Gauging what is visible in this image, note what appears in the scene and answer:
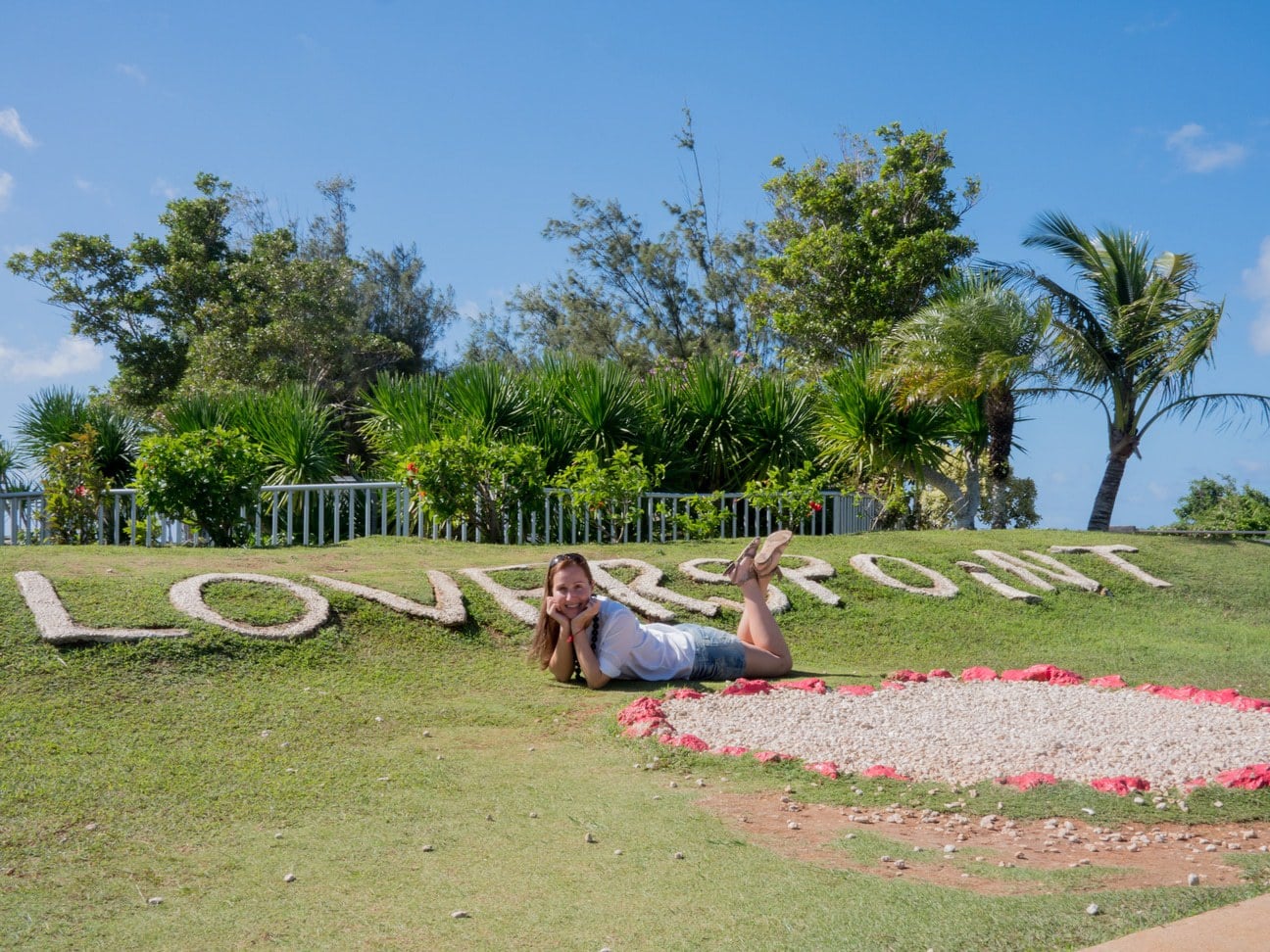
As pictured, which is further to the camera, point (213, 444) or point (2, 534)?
point (2, 534)

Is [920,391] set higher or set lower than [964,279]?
lower

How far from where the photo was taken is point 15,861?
13.6 ft

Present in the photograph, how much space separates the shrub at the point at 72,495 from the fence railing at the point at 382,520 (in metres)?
0.14

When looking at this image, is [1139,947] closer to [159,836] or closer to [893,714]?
[893,714]

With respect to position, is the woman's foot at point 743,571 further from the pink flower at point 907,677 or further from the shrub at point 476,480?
the shrub at point 476,480

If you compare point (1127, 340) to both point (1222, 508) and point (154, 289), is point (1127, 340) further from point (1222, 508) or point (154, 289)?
point (154, 289)

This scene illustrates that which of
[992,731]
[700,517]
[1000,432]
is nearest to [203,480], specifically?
[700,517]

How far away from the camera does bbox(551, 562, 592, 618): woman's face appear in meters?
6.80

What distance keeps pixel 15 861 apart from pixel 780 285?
23.4 meters

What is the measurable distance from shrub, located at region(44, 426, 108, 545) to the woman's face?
841 centimetres

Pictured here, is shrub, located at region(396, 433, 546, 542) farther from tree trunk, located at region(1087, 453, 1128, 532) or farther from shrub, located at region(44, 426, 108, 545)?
tree trunk, located at region(1087, 453, 1128, 532)

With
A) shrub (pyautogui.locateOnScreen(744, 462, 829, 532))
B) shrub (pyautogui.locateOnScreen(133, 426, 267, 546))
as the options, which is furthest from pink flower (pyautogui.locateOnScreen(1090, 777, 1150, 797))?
shrub (pyautogui.locateOnScreen(133, 426, 267, 546))

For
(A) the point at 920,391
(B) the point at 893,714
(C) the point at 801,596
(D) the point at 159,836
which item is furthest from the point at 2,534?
(A) the point at 920,391

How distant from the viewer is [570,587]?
6809 mm
